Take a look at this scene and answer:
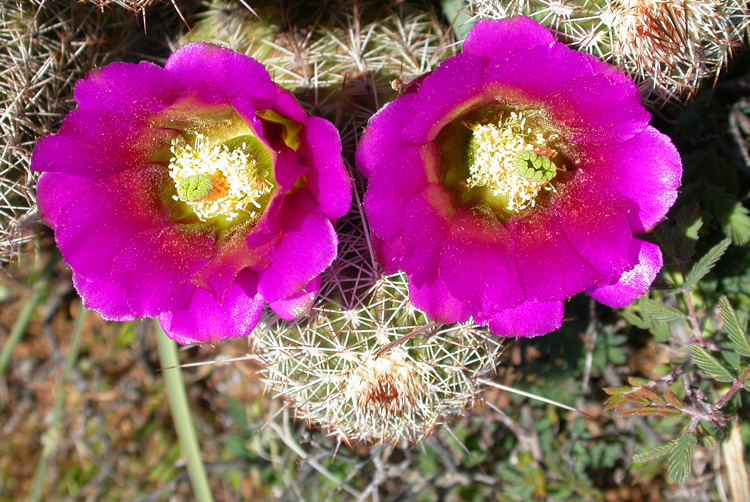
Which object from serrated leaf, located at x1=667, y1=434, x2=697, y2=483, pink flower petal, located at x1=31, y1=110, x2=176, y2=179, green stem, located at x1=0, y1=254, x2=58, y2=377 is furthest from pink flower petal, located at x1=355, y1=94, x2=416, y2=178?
green stem, located at x1=0, y1=254, x2=58, y2=377

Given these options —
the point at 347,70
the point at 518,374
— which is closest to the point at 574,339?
the point at 518,374

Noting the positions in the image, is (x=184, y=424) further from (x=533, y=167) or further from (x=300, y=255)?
(x=533, y=167)

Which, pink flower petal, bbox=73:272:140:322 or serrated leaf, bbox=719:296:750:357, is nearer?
pink flower petal, bbox=73:272:140:322

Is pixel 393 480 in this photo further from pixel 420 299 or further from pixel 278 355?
pixel 420 299

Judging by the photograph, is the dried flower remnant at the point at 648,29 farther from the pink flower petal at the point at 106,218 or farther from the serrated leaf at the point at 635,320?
the pink flower petal at the point at 106,218

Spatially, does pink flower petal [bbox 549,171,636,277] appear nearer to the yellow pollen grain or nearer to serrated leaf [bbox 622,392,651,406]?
the yellow pollen grain

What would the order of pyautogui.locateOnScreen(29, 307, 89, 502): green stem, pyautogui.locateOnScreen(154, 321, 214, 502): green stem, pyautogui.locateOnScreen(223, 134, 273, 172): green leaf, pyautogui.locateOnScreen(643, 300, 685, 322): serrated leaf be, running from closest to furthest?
1. pyautogui.locateOnScreen(223, 134, 273, 172): green leaf
2. pyautogui.locateOnScreen(643, 300, 685, 322): serrated leaf
3. pyautogui.locateOnScreen(154, 321, 214, 502): green stem
4. pyautogui.locateOnScreen(29, 307, 89, 502): green stem
